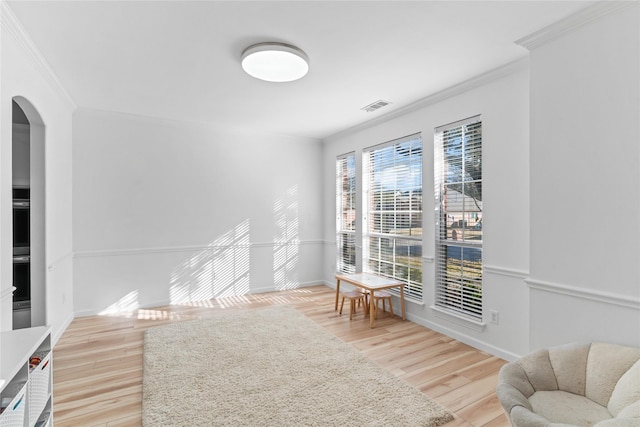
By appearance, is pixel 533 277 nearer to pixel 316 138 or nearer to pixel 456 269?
pixel 456 269

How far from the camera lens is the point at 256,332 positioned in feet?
11.3

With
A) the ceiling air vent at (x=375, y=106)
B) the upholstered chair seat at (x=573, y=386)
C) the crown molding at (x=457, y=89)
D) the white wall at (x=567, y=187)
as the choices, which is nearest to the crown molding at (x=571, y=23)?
the white wall at (x=567, y=187)

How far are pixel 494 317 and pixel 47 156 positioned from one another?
4.44 m

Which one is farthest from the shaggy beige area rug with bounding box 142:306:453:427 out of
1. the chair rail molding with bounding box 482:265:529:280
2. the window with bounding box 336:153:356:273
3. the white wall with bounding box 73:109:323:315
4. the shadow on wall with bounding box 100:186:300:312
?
the window with bounding box 336:153:356:273

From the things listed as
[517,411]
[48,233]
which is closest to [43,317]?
[48,233]

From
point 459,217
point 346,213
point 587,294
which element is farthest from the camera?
point 346,213

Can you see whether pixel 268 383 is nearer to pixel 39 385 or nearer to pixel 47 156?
pixel 39 385

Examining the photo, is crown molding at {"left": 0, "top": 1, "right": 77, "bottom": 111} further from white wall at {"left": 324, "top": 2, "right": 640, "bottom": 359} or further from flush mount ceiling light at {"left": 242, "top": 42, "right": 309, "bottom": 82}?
white wall at {"left": 324, "top": 2, "right": 640, "bottom": 359}

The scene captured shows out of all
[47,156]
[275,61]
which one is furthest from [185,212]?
[275,61]

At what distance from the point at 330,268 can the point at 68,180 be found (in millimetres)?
3912

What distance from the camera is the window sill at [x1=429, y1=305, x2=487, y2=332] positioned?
305 cm

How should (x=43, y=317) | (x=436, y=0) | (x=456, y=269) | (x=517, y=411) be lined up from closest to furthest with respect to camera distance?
(x=517, y=411) → (x=436, y=0) → (x=43, y=317) → (x=456, y=269)

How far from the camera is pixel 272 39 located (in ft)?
7.72

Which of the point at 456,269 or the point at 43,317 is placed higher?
the point at 456,269
